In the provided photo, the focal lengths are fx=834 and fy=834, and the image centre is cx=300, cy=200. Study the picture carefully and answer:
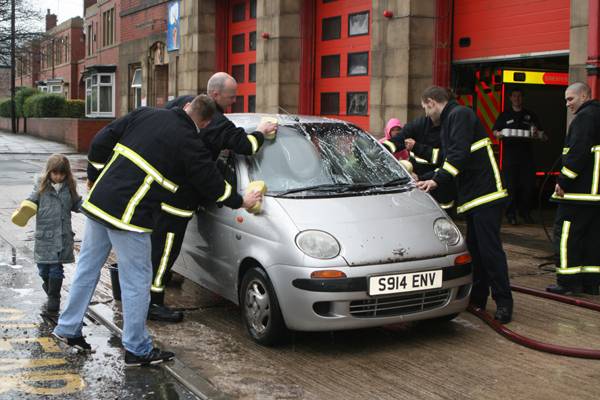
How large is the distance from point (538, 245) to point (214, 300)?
4.85 m

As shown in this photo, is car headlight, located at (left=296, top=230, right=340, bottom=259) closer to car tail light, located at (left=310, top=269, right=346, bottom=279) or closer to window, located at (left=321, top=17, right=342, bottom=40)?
car tail light, located at (left=310, top=269, right=346, bottom=279)

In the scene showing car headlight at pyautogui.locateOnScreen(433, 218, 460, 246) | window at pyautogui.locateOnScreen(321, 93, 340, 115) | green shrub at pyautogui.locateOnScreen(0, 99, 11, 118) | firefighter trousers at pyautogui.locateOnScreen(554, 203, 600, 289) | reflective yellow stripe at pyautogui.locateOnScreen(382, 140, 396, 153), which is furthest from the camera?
green shrub at pyautogui.locateOnScreen(0, 99, 11, 118)

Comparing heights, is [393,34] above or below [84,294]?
above

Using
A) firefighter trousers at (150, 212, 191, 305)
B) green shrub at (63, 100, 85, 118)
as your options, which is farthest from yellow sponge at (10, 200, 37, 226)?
green shrub at (63, 100, 85, 118)

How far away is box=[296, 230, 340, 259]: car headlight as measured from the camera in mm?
5805

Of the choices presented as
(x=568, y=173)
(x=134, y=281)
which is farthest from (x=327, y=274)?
(x=568, y=173)

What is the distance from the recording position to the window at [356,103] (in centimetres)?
1510

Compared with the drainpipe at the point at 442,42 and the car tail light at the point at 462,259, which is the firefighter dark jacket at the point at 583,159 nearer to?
the car tail light at the point at 462,259

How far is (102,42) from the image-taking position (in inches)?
1604

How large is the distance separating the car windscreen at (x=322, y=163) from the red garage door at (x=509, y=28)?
199 inches

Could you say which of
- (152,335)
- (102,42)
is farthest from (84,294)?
(102,42)

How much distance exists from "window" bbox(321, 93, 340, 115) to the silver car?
29.2ft

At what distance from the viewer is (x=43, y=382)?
529 centimetres

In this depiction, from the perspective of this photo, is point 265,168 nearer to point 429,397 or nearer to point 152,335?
point 152,335
